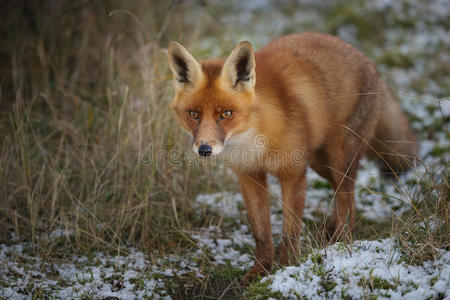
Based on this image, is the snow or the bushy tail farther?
the bushy tail

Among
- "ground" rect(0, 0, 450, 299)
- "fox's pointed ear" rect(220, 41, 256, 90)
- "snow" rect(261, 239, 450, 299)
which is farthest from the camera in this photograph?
"fox's pointed ear" rect(220, 41, 256, 90)

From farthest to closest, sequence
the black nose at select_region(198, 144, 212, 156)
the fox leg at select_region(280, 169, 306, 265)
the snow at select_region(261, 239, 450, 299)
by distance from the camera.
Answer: the fox leg at select_region(280, 169, 306, 265), the black nose at select_region(198, 144, 212, 156), the snow at select_region(261, 239, 450, 299)

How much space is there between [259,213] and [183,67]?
1332mm

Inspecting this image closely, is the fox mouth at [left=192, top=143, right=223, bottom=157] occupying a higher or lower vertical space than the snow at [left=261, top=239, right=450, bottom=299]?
higher

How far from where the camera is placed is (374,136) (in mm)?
3688

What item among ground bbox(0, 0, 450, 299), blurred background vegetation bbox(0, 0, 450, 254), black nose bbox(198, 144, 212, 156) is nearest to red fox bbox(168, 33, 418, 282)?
black nose bbox(198, 144, 212, 156)

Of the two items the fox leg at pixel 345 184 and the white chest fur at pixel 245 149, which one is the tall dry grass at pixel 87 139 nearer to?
the white chest fur at pixel 245 149

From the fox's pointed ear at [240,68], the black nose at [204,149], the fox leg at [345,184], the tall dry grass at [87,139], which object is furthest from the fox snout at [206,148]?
the fox leg at [345,184]

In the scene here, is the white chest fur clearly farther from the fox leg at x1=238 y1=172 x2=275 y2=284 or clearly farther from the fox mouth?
the fox mouth

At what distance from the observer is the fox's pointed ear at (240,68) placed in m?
2.62

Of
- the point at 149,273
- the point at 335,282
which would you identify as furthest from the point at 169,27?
the point at 335,282

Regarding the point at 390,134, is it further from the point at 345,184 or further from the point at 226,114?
the point at 226,114

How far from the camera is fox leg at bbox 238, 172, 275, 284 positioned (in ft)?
9.84

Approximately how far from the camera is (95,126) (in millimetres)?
3977
